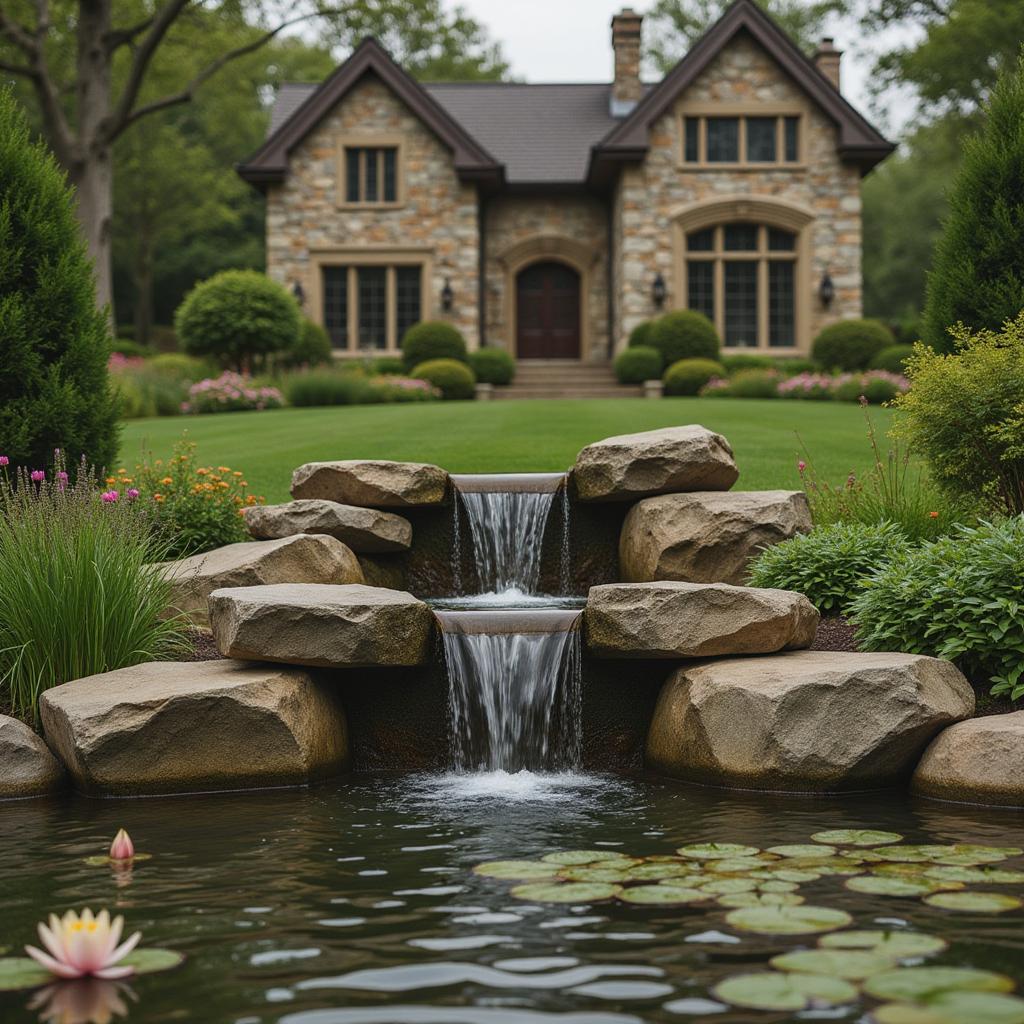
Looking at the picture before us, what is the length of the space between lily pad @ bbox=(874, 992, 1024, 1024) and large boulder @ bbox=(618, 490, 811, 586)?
217 inches

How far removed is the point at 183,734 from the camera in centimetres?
638

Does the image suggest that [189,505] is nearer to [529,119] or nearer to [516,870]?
[516,870]

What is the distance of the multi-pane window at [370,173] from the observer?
94.4 ft

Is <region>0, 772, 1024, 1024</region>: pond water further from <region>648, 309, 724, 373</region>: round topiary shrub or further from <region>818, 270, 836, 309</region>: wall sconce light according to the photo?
<region>818, 270, 836, 309</region>: wall sconce light

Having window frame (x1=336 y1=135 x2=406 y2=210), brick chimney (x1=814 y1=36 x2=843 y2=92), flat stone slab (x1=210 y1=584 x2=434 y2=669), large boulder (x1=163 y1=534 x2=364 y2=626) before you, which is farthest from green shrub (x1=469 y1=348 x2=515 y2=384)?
flat stone slab (x1=210 y1=584 x2=434 y2=669)

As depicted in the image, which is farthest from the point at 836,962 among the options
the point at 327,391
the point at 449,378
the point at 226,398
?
the point at 449,378

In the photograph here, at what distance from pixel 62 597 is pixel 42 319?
11.0ft

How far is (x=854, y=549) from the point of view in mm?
8391

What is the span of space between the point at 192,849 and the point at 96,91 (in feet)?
76.5

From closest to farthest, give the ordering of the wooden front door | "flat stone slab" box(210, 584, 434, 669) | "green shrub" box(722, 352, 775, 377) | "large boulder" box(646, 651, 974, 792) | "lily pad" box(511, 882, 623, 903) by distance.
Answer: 1. "lily pad" box(511, 882, 623, 903)
2. "large boulder" box(646, 651, 974, 792)
3. "flat stone slab" box(210, 584, 434, 669)
4. "green shrub" box(722, 352, 775, 377)
5. the wooden front door

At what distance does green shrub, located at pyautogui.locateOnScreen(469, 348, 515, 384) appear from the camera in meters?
26.8

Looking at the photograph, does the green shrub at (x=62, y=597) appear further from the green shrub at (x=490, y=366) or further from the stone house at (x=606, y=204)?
the stone house at (x=606, y=204)

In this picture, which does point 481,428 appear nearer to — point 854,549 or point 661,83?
point 854,549

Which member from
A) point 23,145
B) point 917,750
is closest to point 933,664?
point 917,750
